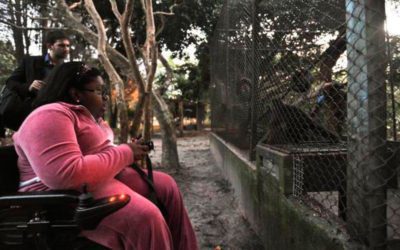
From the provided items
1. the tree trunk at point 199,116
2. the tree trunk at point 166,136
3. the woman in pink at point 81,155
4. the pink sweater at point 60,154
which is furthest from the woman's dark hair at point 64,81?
the tree trunk at point 199,116

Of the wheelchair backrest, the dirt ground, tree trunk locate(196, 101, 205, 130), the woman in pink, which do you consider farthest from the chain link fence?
tree trunk locate(196, 101, 205, 130)

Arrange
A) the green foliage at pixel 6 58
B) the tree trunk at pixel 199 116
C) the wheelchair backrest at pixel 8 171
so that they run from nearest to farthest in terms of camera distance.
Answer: the wheelchair backrest at pixel 8 171, the green foliage at pixel 6 58, the tree trunk at pixel 199 116

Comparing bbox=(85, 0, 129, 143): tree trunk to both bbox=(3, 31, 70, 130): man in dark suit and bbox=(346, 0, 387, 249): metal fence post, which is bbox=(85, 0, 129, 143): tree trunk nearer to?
bbox=(3, 31, 70, 130): man in dark suit

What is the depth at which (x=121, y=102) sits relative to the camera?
6.82 m

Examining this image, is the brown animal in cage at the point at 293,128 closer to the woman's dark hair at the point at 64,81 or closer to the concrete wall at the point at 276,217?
the concrete wall at the point at 276,217

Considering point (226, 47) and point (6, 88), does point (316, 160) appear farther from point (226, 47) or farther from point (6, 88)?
point (226, 47)

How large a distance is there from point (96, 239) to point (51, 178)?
34 cm

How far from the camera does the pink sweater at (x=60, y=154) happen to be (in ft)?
6.28

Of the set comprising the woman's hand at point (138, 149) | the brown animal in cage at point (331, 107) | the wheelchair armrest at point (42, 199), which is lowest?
the wheelchair armrest at point (42, 199)

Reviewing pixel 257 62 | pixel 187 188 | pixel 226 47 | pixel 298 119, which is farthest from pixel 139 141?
pixel 226 47

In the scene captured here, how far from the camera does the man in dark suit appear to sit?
11.5 feet

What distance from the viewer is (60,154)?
75.3 inches

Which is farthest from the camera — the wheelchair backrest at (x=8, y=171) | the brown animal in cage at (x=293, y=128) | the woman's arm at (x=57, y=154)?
the brown animal in cage at (x=293, y=128)

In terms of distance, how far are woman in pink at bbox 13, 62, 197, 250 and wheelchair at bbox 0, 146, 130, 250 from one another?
68 mm
